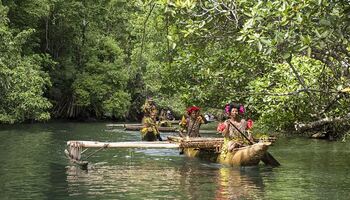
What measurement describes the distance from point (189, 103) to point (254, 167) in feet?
35.4

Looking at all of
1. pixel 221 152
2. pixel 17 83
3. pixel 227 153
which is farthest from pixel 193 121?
pixel 17 83

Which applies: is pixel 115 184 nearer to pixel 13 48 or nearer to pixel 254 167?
pixel 254 167

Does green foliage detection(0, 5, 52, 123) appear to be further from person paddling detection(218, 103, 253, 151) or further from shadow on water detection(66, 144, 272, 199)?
person paddling detection(218, 103, 253, 151)

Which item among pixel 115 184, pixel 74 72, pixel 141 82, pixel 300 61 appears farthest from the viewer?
pixel 141 82

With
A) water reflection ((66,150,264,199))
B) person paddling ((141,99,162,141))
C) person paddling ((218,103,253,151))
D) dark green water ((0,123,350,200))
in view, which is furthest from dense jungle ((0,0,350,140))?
person paddling ((141,99,162,141))

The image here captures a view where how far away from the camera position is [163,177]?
44.2ft

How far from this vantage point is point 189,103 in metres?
25.3

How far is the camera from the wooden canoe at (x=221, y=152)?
14.1 metres

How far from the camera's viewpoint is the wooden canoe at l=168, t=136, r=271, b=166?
46.4ft

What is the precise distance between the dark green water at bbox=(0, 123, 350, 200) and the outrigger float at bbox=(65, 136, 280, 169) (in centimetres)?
26

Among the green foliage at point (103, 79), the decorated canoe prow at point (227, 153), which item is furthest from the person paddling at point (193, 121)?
the green foliage at point (103, 79)

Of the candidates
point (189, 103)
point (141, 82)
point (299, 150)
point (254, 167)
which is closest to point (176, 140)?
point (254, 167)

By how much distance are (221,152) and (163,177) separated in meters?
2.78

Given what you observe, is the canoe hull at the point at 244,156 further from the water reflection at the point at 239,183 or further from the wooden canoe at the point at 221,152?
the water reflection at the point at 239,183
